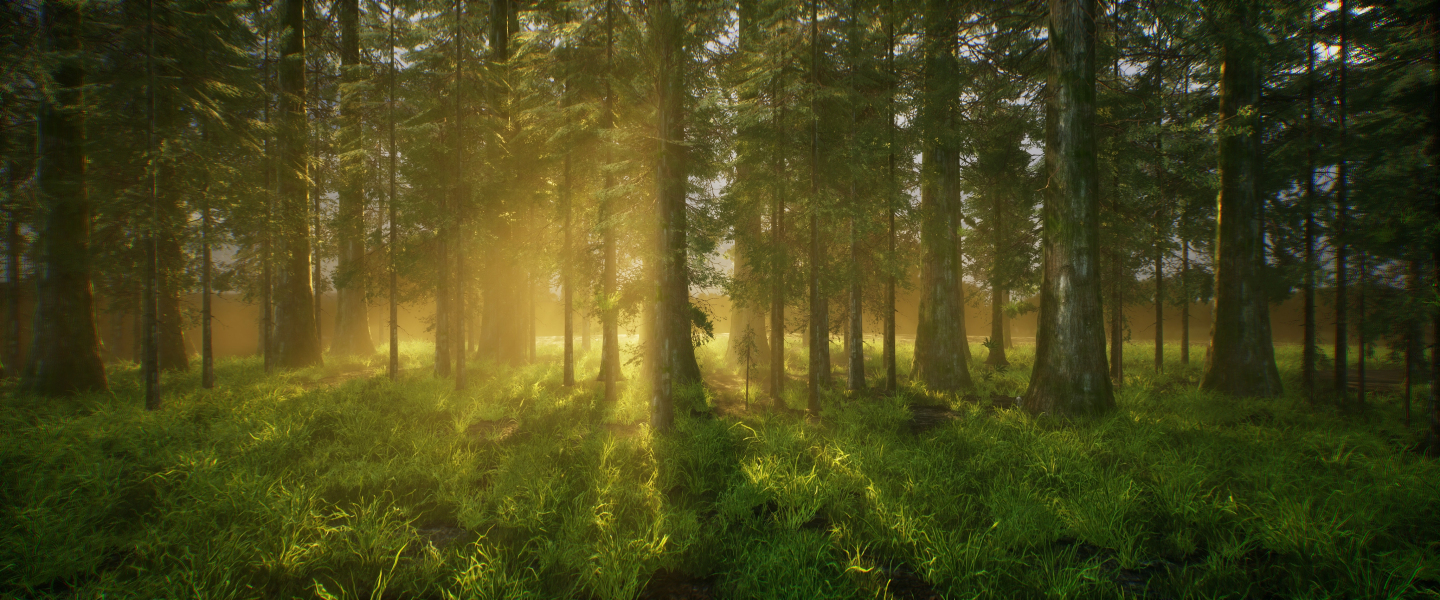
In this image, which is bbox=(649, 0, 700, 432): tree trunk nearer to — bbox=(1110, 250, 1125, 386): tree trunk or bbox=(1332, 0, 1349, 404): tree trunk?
bbox=(1110, 250, 1125, 386): tree trunk

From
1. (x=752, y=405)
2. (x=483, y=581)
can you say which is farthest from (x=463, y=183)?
(x=483, y=581)

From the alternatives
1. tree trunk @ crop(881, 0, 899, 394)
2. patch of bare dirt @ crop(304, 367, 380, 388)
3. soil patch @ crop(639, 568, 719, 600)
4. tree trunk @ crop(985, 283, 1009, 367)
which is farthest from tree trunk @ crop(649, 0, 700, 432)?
tree trunk @ crop(985, 283, 1009, 367)

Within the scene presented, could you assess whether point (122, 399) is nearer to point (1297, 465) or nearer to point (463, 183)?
point (463, 183)

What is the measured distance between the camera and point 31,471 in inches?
211

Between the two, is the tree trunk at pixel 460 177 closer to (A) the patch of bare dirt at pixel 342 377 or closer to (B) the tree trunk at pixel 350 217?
(B) the tree trunk at pixel 350 217

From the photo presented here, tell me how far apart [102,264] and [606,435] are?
12.5 m

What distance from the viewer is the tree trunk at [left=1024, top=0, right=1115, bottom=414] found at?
808cm

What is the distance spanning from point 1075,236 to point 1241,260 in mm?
6036

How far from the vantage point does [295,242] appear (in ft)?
45.0

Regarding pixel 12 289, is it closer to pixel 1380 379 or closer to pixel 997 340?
pixel 997 340

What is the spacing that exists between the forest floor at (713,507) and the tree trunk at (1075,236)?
84 centimetres

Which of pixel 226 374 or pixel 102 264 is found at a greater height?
pixel 102 264

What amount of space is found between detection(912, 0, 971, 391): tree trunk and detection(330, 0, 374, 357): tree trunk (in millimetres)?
14518

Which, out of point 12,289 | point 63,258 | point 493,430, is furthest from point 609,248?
point 12,289
